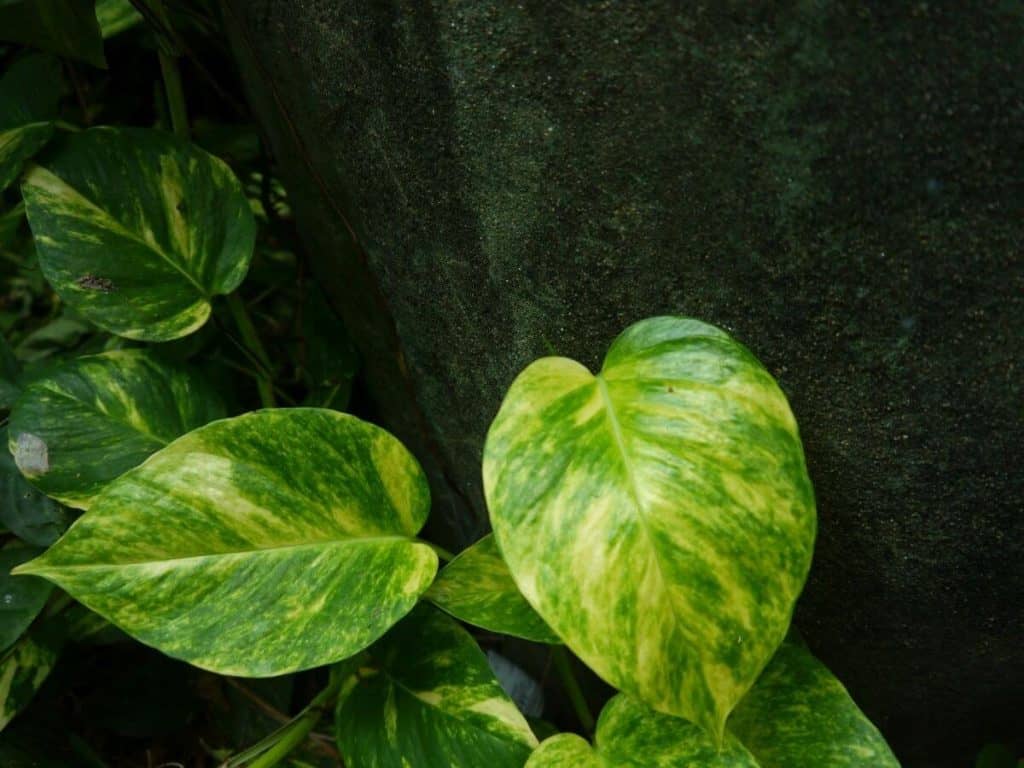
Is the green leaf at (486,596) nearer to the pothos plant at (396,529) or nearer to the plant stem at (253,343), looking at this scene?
the pothos plant at (396,529)

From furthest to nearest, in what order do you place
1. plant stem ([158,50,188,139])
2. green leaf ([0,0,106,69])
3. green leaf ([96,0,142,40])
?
green leaf ([96,0,142,40])
plant stem ([158,50,188,139])
green leaf ([0,0,106,69])

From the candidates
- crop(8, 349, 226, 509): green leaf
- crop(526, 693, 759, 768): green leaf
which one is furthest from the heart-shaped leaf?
crop(8, 349, 226, 509): green leaf

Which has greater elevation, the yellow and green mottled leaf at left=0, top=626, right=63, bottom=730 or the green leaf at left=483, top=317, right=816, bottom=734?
the green leaf at left=483, top=317, right=816, bottom=734

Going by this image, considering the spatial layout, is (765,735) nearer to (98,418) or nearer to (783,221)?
(783,221)

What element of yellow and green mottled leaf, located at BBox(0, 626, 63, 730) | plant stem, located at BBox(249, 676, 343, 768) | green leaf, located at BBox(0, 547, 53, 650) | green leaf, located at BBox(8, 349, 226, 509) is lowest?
plant stem, located at BBox(249, 676, 343, 768)

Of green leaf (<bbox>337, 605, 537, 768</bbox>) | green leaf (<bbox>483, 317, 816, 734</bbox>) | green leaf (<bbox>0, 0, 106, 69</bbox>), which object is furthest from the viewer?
green leaf (<bbox>0, 0, 106, 69</bbox>)

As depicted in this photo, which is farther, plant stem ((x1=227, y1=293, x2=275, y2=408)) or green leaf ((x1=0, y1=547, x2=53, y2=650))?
plant stem ((x1=227, y1=293, x2=275, y2=408))

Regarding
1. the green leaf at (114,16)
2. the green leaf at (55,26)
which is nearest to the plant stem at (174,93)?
the green leaf at (55,26)

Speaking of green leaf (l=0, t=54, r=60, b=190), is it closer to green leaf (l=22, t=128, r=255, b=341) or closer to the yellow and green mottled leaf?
green leaf (l=22, t=128, r=255, b=341)
